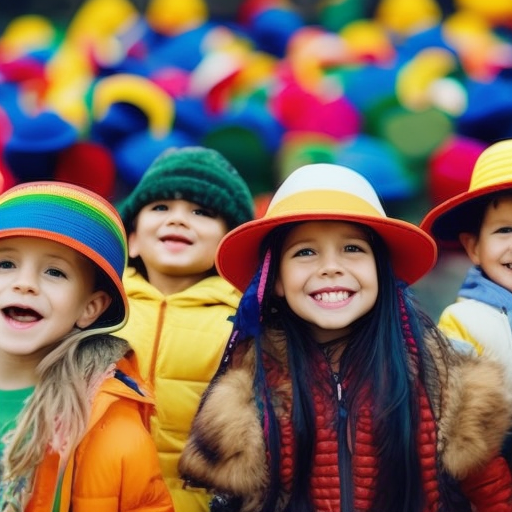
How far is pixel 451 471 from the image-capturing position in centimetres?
185

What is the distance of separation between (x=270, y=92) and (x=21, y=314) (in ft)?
12.4

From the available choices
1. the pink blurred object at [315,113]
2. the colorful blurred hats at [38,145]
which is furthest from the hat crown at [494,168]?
the colorful blurred hats at [38,145]

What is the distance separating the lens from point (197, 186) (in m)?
2.56

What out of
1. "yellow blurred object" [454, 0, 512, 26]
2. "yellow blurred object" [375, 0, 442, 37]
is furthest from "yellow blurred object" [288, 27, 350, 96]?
"yellow blurred object" [454, 0, 512, 26]

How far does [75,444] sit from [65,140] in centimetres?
280

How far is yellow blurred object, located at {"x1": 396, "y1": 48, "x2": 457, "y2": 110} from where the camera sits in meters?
5.01

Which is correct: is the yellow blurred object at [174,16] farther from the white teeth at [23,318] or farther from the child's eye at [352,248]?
the white teeth at [23,318]

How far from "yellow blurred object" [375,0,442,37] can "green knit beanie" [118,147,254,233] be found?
15.6ft

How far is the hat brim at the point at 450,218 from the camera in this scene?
2283mm

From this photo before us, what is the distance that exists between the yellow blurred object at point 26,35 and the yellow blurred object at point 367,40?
2.55 metres

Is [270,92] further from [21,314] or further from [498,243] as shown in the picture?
[21,314]

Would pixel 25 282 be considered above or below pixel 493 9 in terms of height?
below

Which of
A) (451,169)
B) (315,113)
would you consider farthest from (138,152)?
(451,169)

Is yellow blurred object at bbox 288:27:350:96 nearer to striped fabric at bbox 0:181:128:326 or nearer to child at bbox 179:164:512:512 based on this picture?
child at bbox 179:164:512:512
